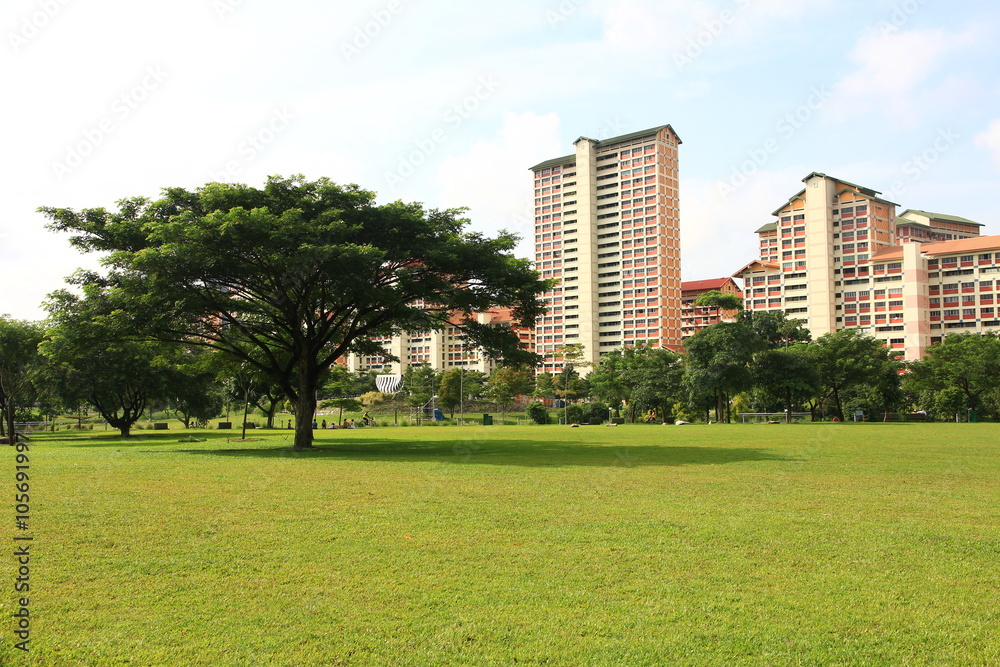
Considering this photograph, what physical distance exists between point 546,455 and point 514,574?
14970 millimetres

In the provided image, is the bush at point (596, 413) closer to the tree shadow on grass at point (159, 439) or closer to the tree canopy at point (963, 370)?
the tree canopy at point (963, 370)

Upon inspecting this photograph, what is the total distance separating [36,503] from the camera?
35.6 ft

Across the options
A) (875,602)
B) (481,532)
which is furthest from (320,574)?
(875,602)

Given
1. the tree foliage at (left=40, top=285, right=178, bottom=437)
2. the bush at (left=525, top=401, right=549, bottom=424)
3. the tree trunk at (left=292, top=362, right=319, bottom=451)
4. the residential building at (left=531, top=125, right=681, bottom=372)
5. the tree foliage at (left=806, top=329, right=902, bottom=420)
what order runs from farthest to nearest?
the residential building at (left=531, top=125, right=681, bottom=372)
the bush at (left=525, top=401, right=549, bottom=424)
the tree foliage at (left=806, top=329, right=902, bottom=420)
the tree trunk at (left=292, top=362, right=319, bottom=451)
the tree foliage at (left=40, top=285, right=178, bottom=437)

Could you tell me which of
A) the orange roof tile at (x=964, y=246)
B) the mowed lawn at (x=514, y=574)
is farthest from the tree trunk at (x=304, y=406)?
the orange roof tile at (x=964, y=246)

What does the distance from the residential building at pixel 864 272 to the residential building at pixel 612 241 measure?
1452 cm

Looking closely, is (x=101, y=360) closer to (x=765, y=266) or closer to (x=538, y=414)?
(x=538, y=414)

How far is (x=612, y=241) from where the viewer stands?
13075cm

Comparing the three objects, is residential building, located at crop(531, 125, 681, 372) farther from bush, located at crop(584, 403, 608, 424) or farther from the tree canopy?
the tree canopy

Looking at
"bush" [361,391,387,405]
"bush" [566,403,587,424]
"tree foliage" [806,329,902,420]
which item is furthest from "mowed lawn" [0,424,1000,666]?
"bush" [361,391,387,405]

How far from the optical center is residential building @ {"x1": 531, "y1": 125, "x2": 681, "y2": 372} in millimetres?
126125

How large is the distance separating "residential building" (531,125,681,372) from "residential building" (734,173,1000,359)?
14.5 metres

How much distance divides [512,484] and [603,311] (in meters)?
120

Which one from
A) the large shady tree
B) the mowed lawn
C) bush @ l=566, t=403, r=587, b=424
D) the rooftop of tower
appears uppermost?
the rooftop of tower
